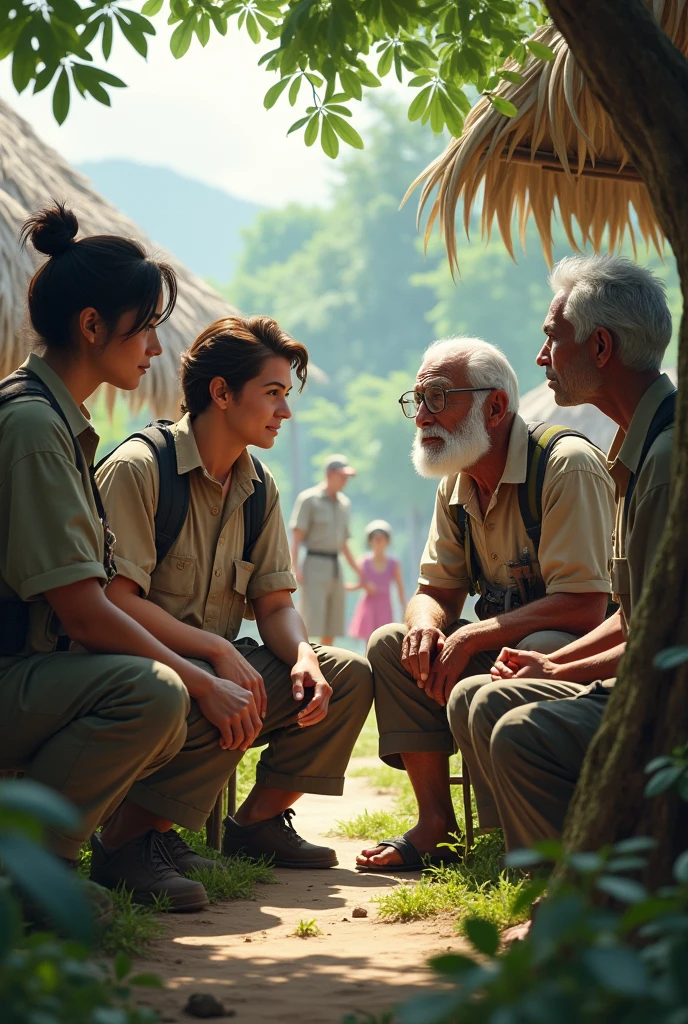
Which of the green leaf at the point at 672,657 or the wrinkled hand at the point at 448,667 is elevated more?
the wrinkled hand at the point at 448,667

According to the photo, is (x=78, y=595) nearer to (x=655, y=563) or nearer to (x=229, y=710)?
(x=229, y=710)

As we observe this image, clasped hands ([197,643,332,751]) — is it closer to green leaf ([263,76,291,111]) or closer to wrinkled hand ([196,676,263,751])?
wrinkled hand ([196,676,263,751])

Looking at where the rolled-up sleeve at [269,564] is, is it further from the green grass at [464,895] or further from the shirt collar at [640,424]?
the shirt collar at [640,424]

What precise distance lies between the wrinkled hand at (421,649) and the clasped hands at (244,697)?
0.31 meters

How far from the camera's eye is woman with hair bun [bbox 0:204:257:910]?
9.89 ft

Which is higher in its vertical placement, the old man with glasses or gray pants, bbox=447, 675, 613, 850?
the old man with glasses

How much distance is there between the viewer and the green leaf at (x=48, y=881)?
123 cm

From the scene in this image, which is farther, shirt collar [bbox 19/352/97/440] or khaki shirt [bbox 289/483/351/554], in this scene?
khaki shirt [bbox 289/483/351/554]

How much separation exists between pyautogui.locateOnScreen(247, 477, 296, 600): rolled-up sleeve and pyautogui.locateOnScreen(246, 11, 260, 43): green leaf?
1581mm

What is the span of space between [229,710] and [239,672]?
190 millimetres

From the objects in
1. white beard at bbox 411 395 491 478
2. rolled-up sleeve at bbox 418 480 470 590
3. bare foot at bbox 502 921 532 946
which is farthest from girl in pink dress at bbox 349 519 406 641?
bare foot at bbox 502 921 532 946

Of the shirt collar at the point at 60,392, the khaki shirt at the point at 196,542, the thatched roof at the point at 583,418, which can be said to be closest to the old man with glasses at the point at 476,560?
the khaki shirt at the point at 196,542

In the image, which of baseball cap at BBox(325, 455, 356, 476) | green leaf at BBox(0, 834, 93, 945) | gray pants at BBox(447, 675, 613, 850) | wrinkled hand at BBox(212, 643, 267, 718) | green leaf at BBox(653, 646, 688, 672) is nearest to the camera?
green leaf at BBox(0, 834, 93, 945)

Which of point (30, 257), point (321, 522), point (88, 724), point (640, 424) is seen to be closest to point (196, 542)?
point (88, 724)
